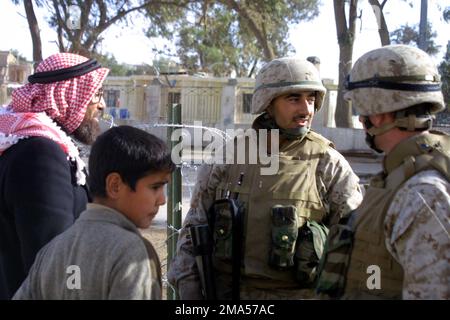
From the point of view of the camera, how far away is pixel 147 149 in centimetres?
178

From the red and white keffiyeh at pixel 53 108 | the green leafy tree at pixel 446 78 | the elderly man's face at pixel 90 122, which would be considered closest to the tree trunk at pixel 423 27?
the green leafy tree at pixel 446 78

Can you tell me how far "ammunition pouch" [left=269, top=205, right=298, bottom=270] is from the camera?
97.2 inches

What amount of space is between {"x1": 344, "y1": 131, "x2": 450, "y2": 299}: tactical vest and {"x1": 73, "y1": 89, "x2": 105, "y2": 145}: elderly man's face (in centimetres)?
118

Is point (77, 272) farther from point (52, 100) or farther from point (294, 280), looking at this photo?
point (294, 280)

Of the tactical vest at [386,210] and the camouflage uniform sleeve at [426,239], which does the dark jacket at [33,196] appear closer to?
the tactical vest at [386,210]

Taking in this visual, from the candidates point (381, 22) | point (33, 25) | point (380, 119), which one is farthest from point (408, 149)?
point (33, 25)

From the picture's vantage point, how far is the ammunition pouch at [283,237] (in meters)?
2.47

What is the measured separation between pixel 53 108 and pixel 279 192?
1.00 metres

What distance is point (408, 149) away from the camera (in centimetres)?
178

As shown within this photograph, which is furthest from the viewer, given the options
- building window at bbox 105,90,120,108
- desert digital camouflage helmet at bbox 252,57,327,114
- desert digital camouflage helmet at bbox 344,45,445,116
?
building window at bbox 105,90,120,108

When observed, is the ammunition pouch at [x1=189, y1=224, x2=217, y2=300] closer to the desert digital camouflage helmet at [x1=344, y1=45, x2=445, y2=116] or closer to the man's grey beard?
the man's grey beard

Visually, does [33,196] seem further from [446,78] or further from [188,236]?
[446,78]

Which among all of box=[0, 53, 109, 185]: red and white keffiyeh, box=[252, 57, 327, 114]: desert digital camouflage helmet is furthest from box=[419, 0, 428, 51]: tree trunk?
box=[0, 53, 109, 185]: red and white keffiyeh
